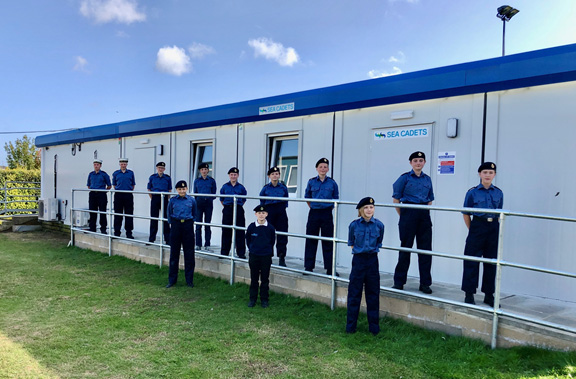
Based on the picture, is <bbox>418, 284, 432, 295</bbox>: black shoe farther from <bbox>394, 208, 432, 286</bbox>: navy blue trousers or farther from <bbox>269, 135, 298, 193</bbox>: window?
<bbox>269, 135, 298, 193</bbox>: window

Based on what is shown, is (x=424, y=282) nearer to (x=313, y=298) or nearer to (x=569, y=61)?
(x=313, y=298)

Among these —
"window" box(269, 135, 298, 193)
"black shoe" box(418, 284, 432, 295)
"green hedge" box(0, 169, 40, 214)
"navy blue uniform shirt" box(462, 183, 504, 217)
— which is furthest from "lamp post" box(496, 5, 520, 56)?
"green hedge" box(0, 169, 40, 214)

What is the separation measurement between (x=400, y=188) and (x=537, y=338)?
196 cm

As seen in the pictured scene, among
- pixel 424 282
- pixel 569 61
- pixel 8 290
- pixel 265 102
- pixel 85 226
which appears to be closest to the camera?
pixel 569 61

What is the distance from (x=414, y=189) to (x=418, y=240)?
1.86 ft

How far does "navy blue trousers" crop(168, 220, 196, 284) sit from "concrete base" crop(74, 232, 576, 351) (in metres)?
0.44

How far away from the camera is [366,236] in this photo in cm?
411

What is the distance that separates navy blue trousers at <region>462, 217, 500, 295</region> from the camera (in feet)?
13.3

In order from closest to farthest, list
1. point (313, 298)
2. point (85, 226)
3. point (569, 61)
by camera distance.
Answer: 1. point (569, 61)
2. point (313, 298)
3. point (85, 226)

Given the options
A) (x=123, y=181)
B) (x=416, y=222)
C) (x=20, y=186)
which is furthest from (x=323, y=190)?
(x=20, y=186)

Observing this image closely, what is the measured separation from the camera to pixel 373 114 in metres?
6.02

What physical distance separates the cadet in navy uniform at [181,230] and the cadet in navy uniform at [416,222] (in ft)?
9.90

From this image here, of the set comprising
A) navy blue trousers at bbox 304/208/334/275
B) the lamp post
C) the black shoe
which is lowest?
the black shoe

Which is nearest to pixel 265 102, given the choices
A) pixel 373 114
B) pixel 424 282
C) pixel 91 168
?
pixel 373 114
